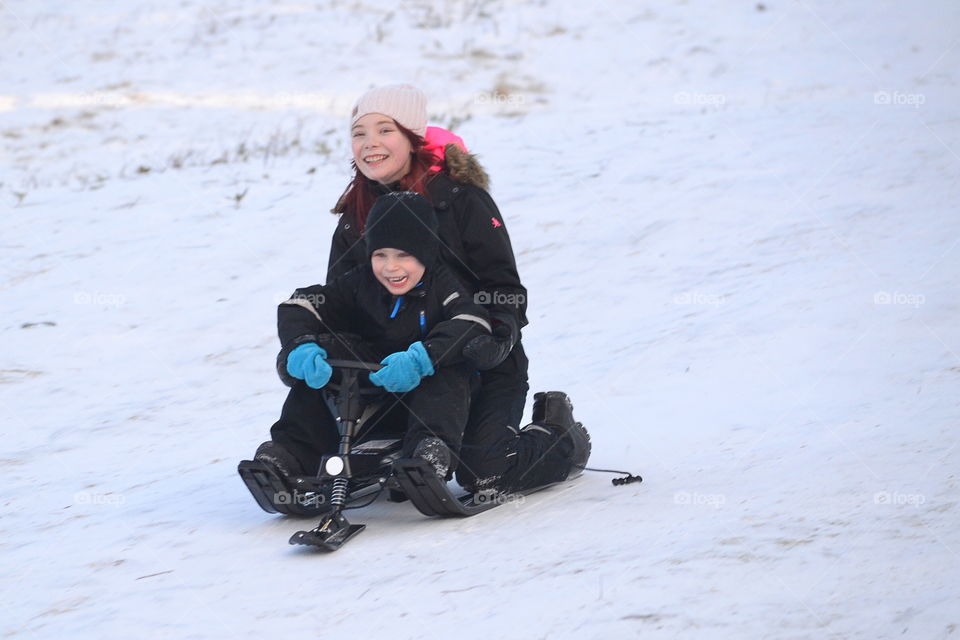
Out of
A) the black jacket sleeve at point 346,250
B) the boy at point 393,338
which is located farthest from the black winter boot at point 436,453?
the black jacket sleeve at point 346,250

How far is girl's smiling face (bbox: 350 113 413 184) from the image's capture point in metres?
4.22

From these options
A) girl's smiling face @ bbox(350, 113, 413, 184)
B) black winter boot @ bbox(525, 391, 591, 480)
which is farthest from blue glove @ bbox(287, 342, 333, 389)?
black winter boot @ bbox(525, 391, 591, 480)

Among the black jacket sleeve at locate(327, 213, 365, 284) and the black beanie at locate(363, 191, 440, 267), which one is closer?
the black beanie at locate(363, 191, 440, 267)

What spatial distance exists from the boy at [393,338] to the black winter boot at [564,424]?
0.36m

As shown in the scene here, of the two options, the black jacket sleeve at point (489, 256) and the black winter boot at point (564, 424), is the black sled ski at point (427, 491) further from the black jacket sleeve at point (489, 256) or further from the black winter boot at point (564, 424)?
the black jacket sleeve at point (489, 256)

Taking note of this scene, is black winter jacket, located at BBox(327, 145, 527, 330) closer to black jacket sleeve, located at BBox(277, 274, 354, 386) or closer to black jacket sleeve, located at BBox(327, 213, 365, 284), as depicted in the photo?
black jacket sleeve, located at BBox(327, 213, 365, 284)

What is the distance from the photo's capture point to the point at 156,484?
4613 millimetres

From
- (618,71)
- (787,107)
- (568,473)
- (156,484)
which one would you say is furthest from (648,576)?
(618,71)

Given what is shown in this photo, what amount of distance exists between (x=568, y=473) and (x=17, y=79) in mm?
12442

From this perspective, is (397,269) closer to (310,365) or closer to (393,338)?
(393,338)

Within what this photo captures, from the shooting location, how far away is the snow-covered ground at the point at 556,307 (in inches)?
122

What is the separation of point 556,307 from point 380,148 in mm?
3006

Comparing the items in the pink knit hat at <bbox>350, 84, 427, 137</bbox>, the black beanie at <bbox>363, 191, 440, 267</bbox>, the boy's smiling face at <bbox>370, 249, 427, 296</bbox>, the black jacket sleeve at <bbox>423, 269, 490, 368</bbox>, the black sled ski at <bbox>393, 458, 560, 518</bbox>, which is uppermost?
the pink knit hat at <bbox>350, 84, 427, 137</bbox>

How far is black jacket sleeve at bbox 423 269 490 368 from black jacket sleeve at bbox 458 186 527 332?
0.18 meters
